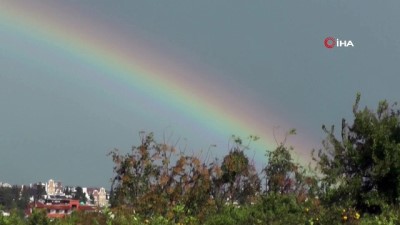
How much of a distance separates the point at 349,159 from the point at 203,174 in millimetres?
4559

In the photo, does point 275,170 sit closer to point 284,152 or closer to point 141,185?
point 284,152

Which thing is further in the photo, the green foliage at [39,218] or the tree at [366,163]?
the tree at [366,163]

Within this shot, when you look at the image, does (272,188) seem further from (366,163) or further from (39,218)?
(39,218)

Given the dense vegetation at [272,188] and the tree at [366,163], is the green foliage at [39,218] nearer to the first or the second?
the dense vegetation at [272,188]

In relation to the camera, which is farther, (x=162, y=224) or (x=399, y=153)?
(x=399, y=153)

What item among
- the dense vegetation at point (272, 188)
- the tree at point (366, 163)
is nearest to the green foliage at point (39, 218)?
the dense vegetation at point (272, 188)

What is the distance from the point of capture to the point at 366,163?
39.7 feet

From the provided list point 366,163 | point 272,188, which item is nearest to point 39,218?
point 366,163

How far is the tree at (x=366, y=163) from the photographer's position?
37.9ft

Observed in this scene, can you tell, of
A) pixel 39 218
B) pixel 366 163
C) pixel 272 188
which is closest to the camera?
pixel 39 218

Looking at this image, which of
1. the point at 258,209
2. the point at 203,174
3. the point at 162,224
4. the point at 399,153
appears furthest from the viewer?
the point at 203,174

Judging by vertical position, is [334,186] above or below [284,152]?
below

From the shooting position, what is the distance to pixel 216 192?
659 inches

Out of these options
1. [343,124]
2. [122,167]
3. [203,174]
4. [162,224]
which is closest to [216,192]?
[203,174]
